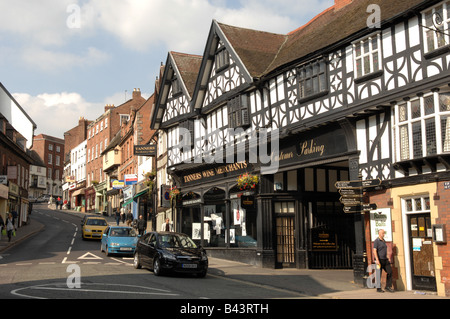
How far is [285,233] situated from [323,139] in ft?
17.7

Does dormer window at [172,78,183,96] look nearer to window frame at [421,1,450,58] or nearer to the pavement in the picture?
the pavement

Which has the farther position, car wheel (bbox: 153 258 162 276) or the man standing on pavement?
car wheel (bbox: 153 258 162 276)

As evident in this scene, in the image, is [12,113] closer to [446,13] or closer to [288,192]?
[288,192]

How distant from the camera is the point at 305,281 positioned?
1666 cm

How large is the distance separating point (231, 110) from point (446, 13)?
460 inches

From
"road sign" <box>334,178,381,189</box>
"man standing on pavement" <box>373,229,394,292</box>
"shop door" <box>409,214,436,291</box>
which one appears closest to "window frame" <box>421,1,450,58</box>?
"road sign" <box>334,178,381,189</box>

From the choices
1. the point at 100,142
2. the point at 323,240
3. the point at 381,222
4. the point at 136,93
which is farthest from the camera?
the point at 100,142

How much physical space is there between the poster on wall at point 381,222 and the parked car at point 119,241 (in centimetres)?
1263

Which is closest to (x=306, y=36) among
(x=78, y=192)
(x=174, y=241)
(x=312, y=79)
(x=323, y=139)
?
(x=312, y=79)

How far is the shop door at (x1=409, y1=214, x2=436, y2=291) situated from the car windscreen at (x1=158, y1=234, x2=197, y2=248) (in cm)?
753

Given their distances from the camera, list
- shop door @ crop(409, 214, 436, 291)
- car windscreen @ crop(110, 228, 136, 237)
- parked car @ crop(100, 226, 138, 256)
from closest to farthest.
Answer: shop door @ crop(409, 214, 436, 291) → parked car @ crop(100, 226, 138, 256) → car windscreen @ crop(110, 228, 136, 237)

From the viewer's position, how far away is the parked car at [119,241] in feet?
77.7

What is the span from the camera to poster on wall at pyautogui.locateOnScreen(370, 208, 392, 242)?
14812 millimetres

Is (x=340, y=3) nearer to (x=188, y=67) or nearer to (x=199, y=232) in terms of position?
(x=188, y=67)
